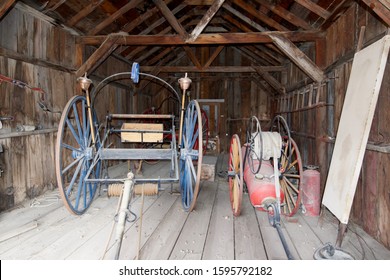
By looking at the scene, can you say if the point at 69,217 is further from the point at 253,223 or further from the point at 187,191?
the point at 253,223

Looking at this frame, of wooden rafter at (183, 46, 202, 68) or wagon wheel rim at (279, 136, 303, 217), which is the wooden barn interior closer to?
wagon wheel rim at (279, 136, 303, 217)

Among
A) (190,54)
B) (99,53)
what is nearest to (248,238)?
(99,53)

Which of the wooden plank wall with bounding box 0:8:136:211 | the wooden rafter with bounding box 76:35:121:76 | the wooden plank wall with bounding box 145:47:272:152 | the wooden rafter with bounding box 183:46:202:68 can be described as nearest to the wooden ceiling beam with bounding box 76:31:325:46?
the wooden rafter with bounding box 76:35:121:76

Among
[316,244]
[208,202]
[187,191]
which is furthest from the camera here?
[208,202]

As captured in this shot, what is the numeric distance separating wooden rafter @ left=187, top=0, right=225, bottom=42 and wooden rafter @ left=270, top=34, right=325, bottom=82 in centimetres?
91

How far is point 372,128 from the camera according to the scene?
2.40 metres

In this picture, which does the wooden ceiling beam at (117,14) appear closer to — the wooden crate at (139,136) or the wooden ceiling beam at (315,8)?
the wooden crate at (139,136)

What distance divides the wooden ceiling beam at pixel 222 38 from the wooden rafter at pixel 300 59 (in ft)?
0.29

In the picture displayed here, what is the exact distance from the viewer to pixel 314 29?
3754 millimetres

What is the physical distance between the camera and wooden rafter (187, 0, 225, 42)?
362cm

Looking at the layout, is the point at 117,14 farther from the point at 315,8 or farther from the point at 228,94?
the point at 228,94

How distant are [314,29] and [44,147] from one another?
4167 mm

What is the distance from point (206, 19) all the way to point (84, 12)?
175cm
